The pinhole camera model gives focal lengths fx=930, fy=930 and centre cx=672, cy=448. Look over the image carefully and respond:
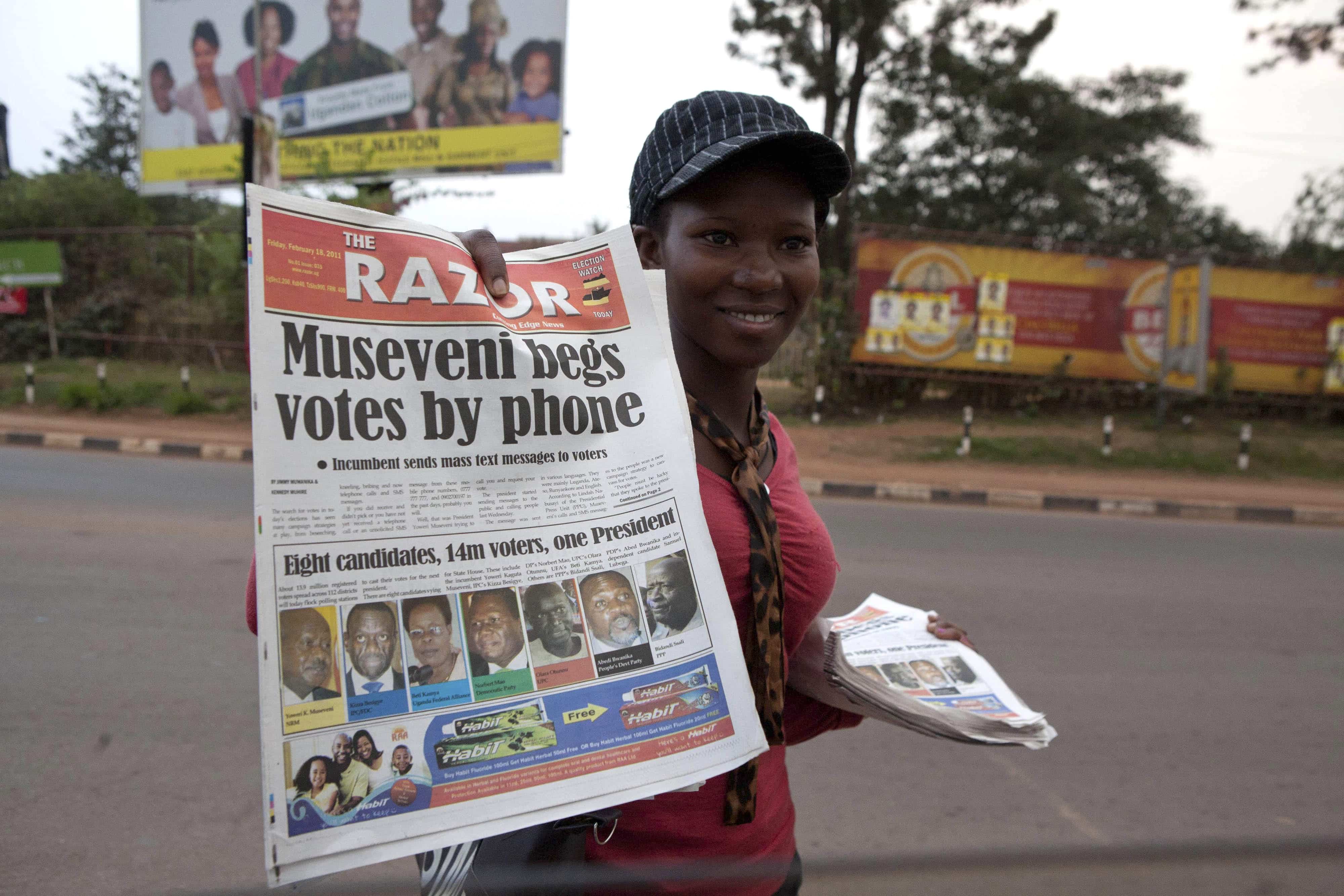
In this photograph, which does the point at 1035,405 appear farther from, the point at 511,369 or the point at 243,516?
the point at 511,369

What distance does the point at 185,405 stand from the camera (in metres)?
11.0

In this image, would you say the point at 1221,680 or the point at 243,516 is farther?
the point at 243,516

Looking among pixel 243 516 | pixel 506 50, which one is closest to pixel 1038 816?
pixel 243 516

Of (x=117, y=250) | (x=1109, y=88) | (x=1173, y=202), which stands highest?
(x=1109, y=88)

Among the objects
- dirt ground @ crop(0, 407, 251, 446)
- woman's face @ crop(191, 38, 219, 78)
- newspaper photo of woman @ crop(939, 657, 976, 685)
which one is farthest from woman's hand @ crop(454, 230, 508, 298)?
woman's face @ crop(191, 38, 219, 78)

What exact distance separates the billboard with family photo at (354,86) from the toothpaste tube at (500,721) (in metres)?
12.7

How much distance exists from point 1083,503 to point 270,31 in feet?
43.9

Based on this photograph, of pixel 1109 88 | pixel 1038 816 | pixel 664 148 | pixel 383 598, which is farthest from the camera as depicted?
pixel 1109 88

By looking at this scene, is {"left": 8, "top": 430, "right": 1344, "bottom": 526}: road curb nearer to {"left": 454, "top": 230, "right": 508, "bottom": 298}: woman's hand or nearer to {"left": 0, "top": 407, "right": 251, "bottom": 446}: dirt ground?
{"left": 0, "top": 407, "right": 251, "bottom": 446}: dirt ground

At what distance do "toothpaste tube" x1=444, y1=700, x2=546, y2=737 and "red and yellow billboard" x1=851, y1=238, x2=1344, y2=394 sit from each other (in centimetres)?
1135

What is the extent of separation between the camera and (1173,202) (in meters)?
19.6

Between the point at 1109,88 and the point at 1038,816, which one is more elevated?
the point at 1109,88

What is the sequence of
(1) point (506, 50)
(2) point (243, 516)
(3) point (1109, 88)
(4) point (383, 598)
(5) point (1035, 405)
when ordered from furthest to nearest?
(3) point (1109, 88), (1) point (506, 50), (5) point (1035, 405), (2) point (243, 516), (4) point (383, 598)

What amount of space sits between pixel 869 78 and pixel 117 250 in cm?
1232
